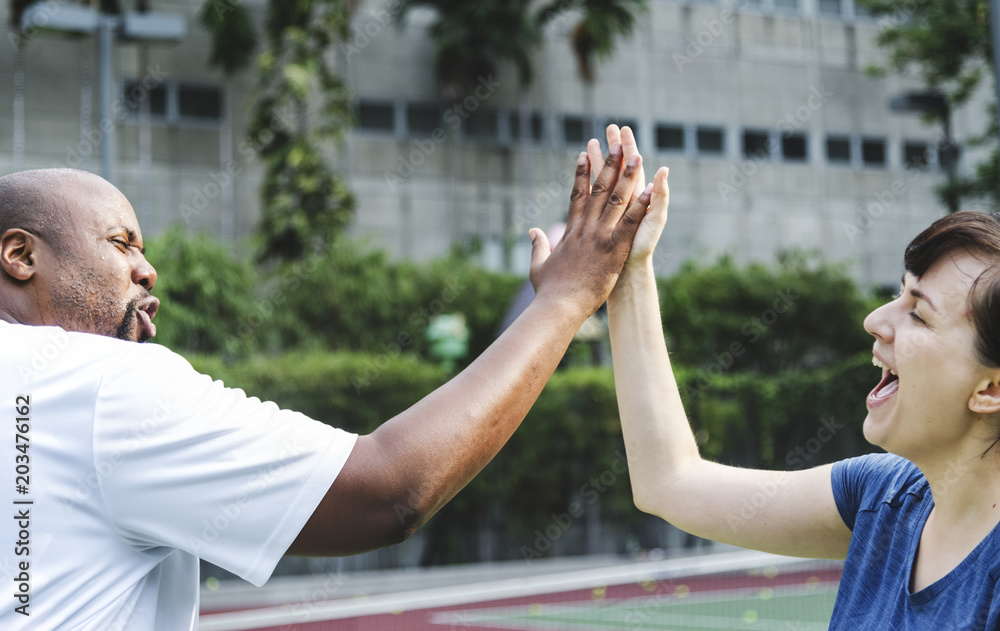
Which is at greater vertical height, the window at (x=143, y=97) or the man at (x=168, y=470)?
the man at (x=168, y=470)

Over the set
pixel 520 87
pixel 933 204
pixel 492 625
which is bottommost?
pixel 492 625

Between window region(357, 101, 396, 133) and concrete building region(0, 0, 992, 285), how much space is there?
0.04m

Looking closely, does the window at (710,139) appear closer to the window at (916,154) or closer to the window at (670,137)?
the window at (670,137)

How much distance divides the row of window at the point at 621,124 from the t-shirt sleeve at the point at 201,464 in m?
24.7

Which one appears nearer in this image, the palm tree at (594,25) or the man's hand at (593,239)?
the man's hand at (593,239)

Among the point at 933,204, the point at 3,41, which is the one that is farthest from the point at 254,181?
the point at 933,204

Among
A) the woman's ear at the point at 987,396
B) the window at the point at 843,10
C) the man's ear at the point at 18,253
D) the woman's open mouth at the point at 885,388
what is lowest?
the woman's open mouth at the point at 885,388

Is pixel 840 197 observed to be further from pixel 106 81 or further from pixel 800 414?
pixel 106 81

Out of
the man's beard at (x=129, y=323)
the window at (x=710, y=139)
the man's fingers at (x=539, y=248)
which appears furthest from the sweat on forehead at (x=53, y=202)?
the window at (x=710, y=139)

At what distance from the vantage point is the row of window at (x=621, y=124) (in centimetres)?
2598

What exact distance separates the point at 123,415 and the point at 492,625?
10.1 meters

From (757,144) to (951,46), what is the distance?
8.35 meters

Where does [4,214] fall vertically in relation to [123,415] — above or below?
above

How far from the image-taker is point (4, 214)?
178cm
